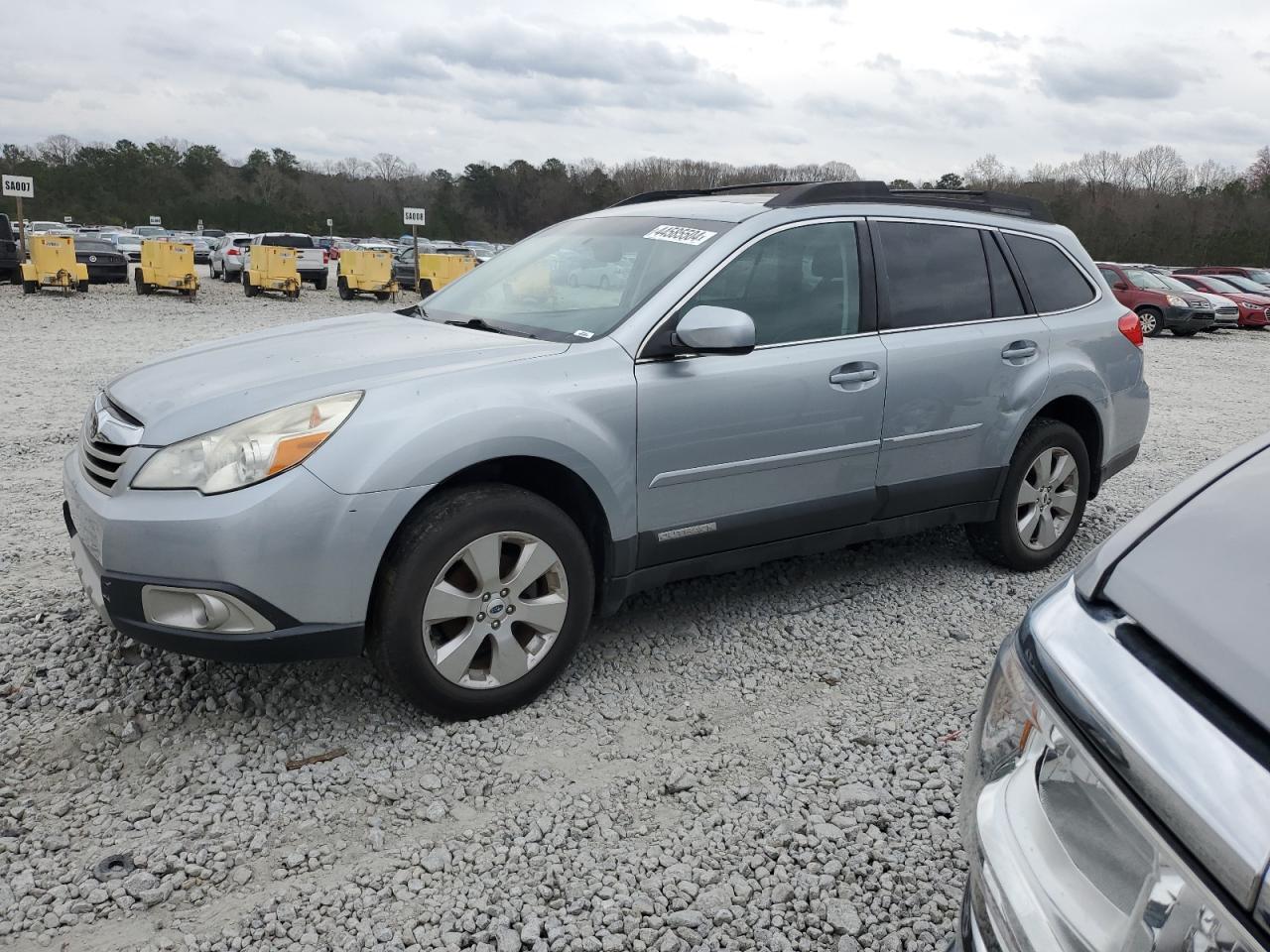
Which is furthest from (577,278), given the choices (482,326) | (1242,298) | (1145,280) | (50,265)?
(1242,298)

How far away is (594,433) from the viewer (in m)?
3.29

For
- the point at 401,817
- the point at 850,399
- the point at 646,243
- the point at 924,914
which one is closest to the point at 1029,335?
the point at 850,399

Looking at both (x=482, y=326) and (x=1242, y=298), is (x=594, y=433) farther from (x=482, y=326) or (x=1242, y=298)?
(x=1242, y=298)

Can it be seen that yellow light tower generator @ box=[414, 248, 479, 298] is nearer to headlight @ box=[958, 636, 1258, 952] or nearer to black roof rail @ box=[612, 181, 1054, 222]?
black roof rail @ box=[612, 181, 1054, 222]

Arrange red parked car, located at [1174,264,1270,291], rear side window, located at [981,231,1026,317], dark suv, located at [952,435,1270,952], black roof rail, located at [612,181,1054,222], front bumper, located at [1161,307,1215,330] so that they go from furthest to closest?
1. red parked car, located at [1174,264,1270,291]
2. front bumper, located at [1161,307,1215,330]
3. rear side window, located at [981,231,1026,317]
4. black roof rail, located at [612,181,1054,222]
5. dark suv, located at [952,435,1270,952]

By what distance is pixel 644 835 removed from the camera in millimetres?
2742

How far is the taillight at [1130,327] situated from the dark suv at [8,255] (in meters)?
22.5

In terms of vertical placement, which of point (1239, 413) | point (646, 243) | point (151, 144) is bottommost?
point (1239, 413)

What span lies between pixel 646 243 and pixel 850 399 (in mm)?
1030

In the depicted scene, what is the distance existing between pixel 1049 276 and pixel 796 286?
5.60 feet

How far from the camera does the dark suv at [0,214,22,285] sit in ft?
67.6

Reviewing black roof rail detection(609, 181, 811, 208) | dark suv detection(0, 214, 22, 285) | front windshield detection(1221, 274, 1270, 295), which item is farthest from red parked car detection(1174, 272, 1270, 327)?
dark suv detection(0, 214, 22, 285)

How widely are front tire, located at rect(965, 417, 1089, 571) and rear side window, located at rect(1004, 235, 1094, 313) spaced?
23.6 inches

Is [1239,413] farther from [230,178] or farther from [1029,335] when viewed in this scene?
[230,178]
